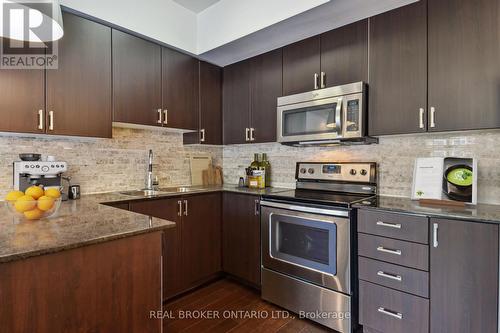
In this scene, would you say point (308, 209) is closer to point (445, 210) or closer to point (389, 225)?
point (389, 225)

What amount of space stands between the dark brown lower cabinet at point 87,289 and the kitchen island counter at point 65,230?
49 millimetres

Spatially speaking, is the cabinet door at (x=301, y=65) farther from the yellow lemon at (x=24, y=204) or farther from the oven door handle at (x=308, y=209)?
the yellow lemon at (x=24, y=204)

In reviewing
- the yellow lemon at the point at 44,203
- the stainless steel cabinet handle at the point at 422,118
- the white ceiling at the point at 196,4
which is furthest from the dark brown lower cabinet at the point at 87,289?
the white ceiling at the point at 196,4

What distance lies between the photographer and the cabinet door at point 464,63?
1.66 m

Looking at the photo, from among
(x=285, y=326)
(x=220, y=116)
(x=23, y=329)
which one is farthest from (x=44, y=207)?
(x=220, y=116)

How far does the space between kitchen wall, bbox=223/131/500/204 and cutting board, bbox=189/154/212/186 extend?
2.21 ft

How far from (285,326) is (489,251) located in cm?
138

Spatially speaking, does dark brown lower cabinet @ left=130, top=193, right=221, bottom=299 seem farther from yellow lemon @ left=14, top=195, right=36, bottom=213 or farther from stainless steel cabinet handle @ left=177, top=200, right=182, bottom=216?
yellow lemon @ left=14, top=195, right=36, bottom=213

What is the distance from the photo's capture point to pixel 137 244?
3.90 ft

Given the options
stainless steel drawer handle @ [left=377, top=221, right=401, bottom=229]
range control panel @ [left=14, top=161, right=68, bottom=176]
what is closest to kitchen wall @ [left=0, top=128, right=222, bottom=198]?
range control panel @ [left=14, top=161, right=68, bottom=176]

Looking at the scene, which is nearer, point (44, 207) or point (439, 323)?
point (44, 207)

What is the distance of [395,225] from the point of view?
5.65 ft

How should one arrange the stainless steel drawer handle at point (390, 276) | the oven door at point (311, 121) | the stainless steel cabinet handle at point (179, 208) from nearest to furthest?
the stainless steel drawer handle at point (390, 276)
the oven door at point (311, 121)
the stainless steel cabinet handle at point (179, 208)

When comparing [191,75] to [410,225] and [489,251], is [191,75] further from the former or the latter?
[489,251]
